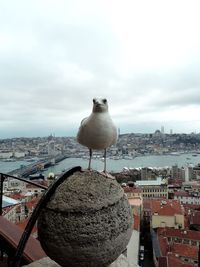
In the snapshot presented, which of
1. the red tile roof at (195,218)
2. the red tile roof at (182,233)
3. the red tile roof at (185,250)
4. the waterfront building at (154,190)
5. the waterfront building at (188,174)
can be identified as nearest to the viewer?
the red tile roof at (185,250)

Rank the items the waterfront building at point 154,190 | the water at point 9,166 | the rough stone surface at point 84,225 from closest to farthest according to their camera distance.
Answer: the rough stone surface at point 84,225, the waterfront building at point 154,190, the water at point 9,166

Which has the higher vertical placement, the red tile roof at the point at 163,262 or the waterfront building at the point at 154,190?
the red tile roof at the point at 163,262

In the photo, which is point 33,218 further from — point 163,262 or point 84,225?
point 163,262

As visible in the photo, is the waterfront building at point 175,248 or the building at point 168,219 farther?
the building at point 168,219

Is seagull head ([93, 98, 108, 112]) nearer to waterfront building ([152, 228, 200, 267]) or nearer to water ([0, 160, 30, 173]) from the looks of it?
waterfront building ([152, 228, 200, 267])

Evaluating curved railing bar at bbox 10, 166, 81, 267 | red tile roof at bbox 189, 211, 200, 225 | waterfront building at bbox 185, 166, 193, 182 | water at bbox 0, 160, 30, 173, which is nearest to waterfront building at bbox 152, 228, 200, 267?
red tile roof at bbox 189, 211, 200, 225

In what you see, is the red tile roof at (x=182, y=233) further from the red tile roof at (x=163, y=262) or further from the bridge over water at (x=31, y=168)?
the bridge over water at (x=31, y=168)

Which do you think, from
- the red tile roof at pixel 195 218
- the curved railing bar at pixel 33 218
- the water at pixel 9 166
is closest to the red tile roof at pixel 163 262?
the red tile roof at pixel 195 218

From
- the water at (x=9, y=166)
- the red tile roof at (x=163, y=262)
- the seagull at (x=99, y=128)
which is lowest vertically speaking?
the water at (x=9, y=166)
